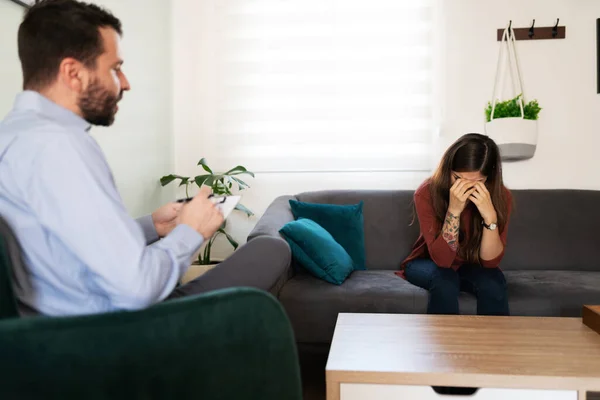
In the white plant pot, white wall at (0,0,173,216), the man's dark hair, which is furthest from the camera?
the white plant pot

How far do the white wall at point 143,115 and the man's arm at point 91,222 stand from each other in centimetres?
170

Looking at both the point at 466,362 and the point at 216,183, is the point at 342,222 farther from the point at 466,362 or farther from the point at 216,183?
the point at 466,362

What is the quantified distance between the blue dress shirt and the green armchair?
193 millimetres

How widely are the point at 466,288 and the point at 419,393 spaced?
1052mm

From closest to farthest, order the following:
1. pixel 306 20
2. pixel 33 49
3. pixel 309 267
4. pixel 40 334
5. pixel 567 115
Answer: pixel 40 334 → pixel 33 49 → pixel 309 267 → pixel 567 115 → pixel 306 20

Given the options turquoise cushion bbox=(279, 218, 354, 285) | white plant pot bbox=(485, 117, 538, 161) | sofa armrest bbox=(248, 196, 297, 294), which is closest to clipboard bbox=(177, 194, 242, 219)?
sofa armrest bbox=(248, 196, 297, 294)

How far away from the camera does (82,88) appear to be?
1.06 m

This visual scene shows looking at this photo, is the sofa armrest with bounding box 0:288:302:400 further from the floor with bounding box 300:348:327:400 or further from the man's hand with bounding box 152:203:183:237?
the floor with bounding box 300:348:327:400

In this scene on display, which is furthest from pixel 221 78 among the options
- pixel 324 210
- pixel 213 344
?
pixel 213 344

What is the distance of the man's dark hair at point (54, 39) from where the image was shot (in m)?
1.02

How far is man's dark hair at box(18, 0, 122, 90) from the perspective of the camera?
102 centimetres

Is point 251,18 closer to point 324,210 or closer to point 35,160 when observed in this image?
point 324,210

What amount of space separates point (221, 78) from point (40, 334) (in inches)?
116

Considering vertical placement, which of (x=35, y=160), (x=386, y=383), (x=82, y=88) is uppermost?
(x=82, y=88)
